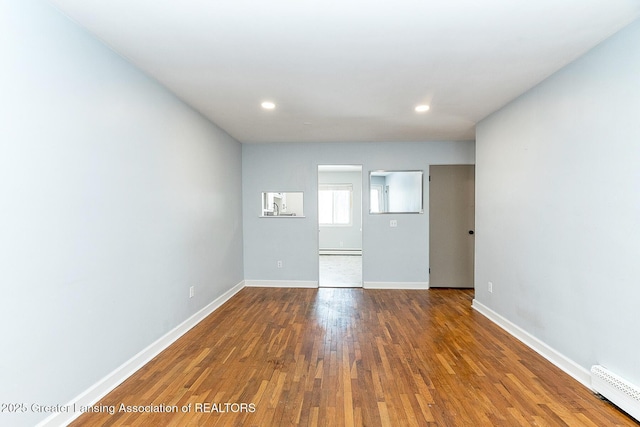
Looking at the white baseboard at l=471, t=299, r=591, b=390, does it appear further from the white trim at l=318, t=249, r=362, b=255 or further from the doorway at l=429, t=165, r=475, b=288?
the white trim at l=318, t=249, r=362, b=255

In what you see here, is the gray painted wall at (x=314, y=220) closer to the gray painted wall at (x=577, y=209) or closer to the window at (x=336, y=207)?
the gray painted wall at (x=577, y=209)

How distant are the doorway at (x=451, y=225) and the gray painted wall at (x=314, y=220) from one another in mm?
157

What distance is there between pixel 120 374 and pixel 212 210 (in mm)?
2185

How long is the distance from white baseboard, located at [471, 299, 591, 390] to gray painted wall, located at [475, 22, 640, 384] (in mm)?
54

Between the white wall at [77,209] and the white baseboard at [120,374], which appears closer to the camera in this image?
the white wall at [77,209]

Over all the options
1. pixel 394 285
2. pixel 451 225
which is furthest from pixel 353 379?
pixel 451 225

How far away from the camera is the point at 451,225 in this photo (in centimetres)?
538

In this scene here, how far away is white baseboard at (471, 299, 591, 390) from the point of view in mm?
2375

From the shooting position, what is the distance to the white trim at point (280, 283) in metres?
5.46

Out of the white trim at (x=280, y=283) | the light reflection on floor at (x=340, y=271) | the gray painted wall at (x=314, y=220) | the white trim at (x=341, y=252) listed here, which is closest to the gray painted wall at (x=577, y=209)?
the gray painted wall at (x=314, y=220)

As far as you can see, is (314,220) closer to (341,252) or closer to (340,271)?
(340,271)

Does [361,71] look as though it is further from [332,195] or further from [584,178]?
[332,195]

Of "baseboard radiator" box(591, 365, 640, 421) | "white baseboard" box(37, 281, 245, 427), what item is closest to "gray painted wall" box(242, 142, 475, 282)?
"white baseboard" box(37, 281, 245, 427)

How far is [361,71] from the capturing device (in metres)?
2.64
